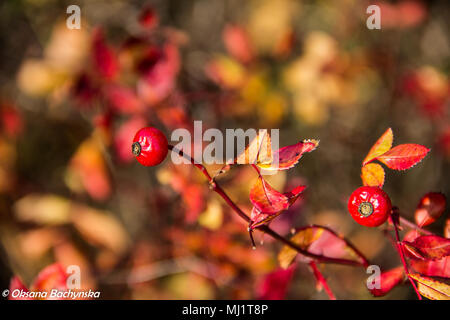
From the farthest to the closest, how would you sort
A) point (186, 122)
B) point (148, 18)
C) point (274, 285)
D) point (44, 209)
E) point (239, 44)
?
point (239, 44)
point (44, 209)
point (186, 122)
point (148, 18)
point (274, 285)

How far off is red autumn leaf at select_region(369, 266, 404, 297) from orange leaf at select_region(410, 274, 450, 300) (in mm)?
84

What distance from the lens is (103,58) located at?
161 cm

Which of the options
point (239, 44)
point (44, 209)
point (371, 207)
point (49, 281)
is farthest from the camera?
point (239, 44)

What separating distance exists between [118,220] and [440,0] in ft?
8.88

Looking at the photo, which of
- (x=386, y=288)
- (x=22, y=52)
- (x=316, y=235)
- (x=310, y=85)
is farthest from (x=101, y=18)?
(x=386, y=288)

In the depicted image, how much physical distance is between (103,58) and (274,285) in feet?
3.82

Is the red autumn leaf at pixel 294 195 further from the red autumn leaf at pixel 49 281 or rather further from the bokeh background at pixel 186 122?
the red autumn leaf at pixel 49 281

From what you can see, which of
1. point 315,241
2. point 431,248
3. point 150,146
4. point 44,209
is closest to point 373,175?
point 431,248

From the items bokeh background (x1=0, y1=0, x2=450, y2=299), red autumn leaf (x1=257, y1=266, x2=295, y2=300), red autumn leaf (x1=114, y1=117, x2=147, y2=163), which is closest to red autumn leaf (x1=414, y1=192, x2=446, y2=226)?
red autumn leaf (x1=257, y1=266, x2=295, y2=300)

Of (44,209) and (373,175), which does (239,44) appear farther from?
(373,175)

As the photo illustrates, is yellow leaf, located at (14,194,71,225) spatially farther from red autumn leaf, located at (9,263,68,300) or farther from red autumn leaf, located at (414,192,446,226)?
red autumn leaf, located at (414,192,446,226)
